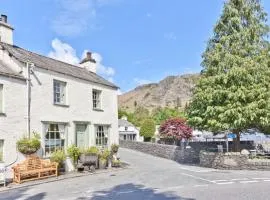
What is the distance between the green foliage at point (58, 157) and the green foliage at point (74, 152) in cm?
73

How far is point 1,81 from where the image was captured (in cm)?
1828

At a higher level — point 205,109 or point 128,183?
point 205,109

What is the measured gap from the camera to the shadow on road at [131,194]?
1345 cm

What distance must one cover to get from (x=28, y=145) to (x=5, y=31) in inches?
313

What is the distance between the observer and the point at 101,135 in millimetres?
26047

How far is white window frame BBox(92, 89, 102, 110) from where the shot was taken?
1024 inches

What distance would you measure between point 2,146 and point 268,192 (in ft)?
42.3

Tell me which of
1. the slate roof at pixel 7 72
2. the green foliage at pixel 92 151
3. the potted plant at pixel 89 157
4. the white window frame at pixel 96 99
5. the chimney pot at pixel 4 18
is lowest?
the potted plant at pixel 89 157

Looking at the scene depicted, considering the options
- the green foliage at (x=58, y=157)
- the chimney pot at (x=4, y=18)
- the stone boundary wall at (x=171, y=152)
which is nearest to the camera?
the green foliage at (x=58, y=157)

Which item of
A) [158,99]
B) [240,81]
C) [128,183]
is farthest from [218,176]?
[158,99]

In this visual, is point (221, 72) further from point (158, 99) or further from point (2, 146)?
point (158, 99)

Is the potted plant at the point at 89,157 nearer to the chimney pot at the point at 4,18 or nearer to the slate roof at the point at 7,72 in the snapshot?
the slate roof at the point at 7,72

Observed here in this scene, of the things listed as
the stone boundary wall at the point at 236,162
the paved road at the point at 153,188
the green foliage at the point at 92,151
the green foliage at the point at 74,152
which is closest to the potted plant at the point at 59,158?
the green foliage at the point at 74,152

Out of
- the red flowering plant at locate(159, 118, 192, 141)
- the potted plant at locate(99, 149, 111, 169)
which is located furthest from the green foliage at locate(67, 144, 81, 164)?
the red flowering plant at locate(159, 118, 192, 141)
